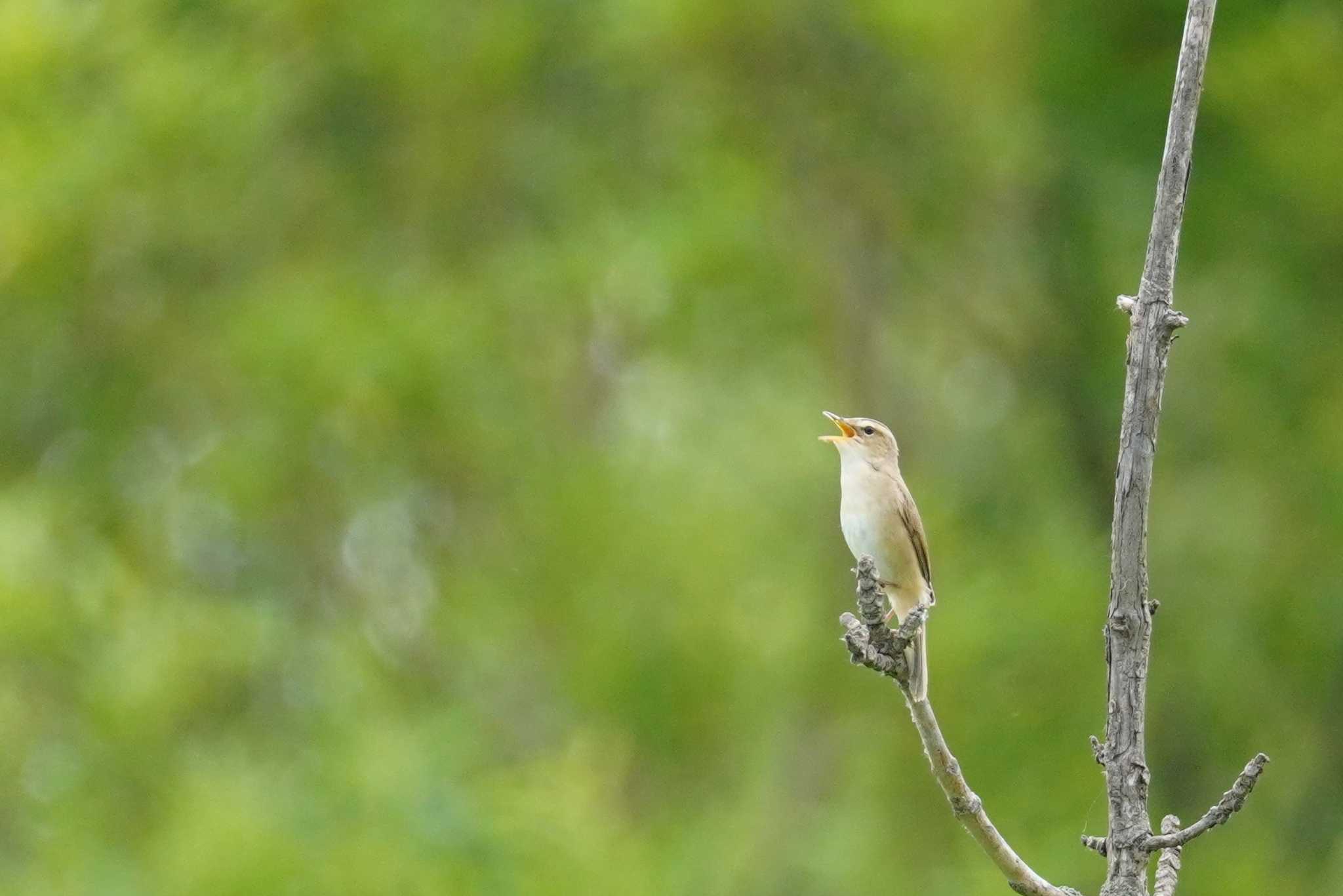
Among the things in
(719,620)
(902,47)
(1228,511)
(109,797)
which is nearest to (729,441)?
(719,620)

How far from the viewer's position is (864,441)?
4.97m

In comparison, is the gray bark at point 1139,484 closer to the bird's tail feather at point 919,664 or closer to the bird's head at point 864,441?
the bird's tail feather at point 919,664

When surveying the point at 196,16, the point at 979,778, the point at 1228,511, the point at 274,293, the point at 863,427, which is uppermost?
the point at 196,16

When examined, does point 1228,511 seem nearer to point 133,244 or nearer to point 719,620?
point 719,620

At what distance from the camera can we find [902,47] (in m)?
14.4

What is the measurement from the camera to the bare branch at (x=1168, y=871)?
2762mm

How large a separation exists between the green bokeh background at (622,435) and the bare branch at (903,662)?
31.5 ft

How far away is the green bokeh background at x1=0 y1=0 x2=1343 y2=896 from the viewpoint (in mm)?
12672

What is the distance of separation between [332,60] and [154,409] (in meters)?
3.68

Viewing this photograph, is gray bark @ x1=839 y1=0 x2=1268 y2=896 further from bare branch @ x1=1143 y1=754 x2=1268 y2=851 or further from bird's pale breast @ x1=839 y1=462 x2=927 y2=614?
A: bird's pale breast @ x1=839 y1=462 x2=927 y2=614

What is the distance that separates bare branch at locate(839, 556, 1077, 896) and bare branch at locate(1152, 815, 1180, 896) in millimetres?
182

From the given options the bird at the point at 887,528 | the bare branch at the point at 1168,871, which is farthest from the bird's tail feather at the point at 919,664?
the bare branch at the point at 1168,871

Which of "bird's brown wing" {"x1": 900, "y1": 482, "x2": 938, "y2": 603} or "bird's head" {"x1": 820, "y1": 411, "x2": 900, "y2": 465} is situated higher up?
"bird's head" {"x1": 820, "y1": 411, "x2": 900, "y2": 465}

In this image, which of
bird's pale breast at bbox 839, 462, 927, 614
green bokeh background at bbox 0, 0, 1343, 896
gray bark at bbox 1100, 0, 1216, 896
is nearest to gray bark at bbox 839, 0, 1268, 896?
gray bark at bbox 1100, 0, 1216, 896
